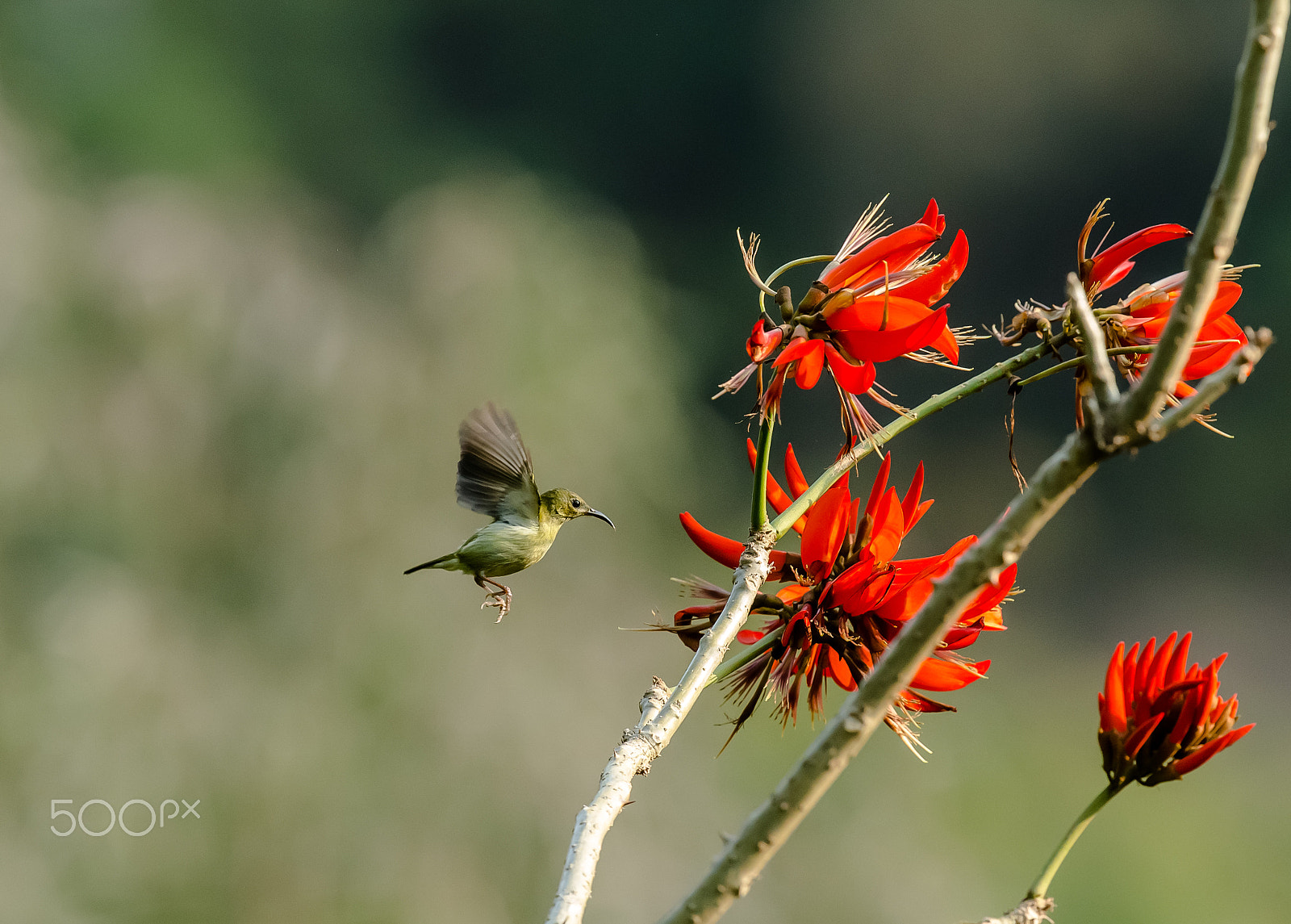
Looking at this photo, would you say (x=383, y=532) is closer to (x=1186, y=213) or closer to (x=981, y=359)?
(x=981, y=359)

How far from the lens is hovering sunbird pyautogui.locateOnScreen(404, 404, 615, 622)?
736 mm

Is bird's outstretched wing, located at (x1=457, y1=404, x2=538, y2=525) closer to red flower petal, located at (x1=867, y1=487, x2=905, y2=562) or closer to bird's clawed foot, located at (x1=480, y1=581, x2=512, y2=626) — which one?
bird's clawed foot, located at (x1=480, y1=581, x2=512, y2=626)

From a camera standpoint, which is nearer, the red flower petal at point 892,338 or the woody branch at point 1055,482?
the woody branch at point 1055,482

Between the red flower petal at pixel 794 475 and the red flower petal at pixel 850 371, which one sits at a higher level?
the red flower petal at pixel 850 371

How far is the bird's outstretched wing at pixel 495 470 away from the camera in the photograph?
2.40 feet

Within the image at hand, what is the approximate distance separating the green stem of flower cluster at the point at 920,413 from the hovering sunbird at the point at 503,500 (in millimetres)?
340

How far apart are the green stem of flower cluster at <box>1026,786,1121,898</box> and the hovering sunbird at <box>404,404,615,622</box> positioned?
43 centimetres

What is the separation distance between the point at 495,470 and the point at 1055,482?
570mm

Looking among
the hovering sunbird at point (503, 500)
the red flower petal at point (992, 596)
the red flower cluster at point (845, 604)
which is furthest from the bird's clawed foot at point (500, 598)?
the red flower petal at point (992, 596)

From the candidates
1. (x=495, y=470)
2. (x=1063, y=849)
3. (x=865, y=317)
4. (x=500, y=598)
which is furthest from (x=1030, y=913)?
(x=495, y=470)

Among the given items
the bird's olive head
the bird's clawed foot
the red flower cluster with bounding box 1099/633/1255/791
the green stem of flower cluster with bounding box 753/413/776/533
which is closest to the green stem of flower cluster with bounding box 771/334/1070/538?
the green stem of flower cluster with bounding box 753/413/776/533

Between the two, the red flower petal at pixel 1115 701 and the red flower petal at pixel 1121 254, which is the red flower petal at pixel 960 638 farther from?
the red flower petal at pixel 1121 254

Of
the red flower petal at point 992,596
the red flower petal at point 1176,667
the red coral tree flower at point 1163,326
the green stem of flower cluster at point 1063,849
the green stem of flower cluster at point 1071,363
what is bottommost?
the green stem of flower cluster at point 1063,849

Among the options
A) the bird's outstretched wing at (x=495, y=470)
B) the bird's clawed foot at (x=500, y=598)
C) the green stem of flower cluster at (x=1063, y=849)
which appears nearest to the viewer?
the green stem of flower cluster at (x=1063, y=849)
